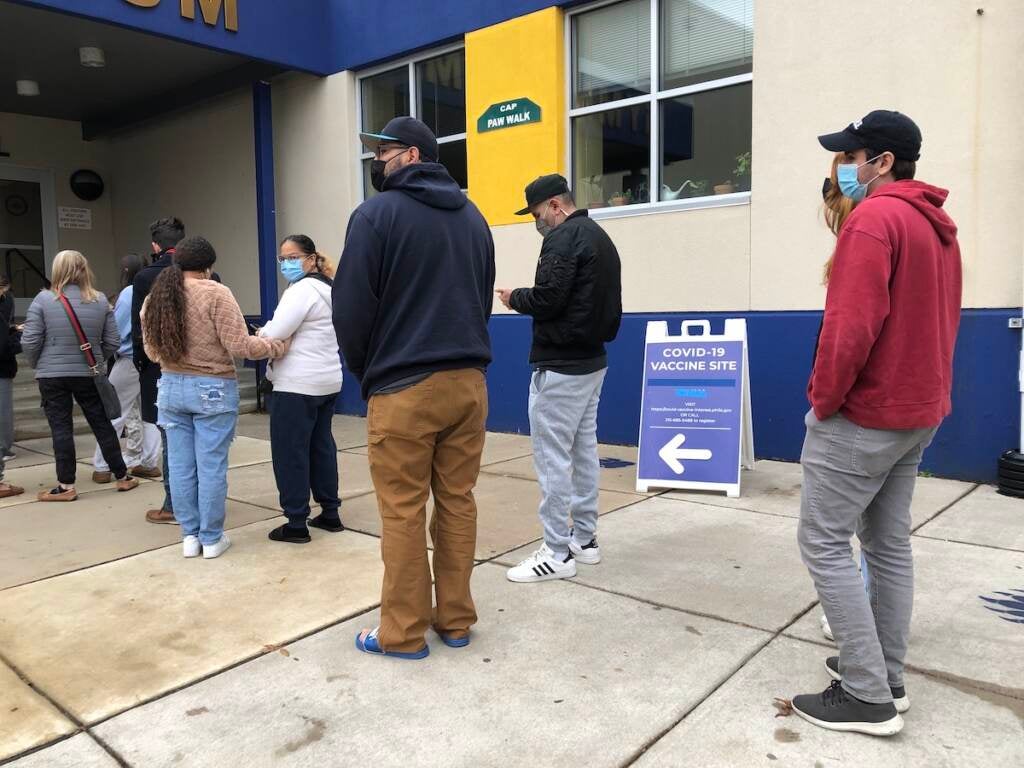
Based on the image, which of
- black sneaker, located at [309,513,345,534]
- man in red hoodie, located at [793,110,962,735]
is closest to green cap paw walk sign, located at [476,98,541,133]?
black sneaker, located at [309,513,345,534]

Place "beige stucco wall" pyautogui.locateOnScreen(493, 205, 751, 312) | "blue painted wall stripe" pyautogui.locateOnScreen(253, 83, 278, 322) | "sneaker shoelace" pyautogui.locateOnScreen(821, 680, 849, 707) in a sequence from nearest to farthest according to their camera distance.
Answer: "sneaker shoelace" pyautogui.locateOnScreen(821, 680, 849, 707) → "beige stucco wall" pyautogui.locateOnScreen(493, 205, 751, 312) → "blue painted wall stripe" pyautogui.locateOnScreen(253, 83, 278, 322)

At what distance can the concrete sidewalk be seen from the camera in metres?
2.45

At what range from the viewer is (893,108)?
219 inches

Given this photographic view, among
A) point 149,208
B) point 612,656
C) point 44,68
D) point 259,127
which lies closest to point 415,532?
point 612,656

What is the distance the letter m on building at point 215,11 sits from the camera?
26.3 ft

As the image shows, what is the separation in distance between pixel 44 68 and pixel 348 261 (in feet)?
30.9

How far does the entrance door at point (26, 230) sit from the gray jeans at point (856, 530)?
12.2 metres

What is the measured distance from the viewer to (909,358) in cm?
232

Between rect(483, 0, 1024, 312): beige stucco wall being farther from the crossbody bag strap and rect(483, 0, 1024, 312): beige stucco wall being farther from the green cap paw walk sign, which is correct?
the crossbody bag strap

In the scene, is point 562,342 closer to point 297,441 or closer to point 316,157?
point 297,441

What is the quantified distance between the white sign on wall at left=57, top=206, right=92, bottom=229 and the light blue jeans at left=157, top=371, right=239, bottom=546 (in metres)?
9.88

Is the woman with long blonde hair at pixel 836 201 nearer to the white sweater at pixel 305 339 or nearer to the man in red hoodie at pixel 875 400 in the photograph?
the man in red hoodie at pixel 875 400

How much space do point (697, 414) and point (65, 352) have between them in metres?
4.35

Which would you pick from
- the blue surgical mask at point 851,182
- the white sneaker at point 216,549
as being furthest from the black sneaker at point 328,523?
the blue surgical mask at point 851,182
